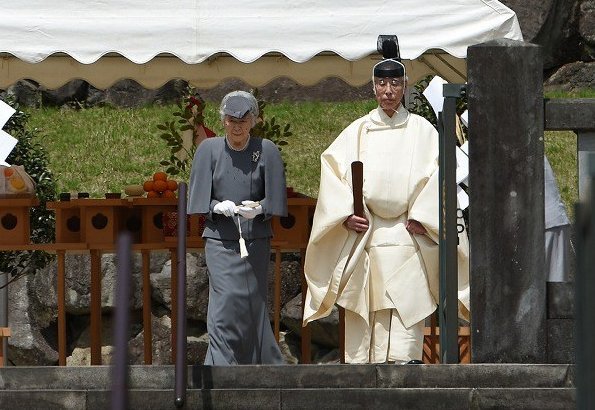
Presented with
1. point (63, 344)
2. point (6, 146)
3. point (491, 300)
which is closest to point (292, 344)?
point (63, 344)

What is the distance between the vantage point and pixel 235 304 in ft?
28.8

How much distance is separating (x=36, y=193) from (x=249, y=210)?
408cm

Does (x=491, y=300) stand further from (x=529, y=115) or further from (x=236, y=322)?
(x=236, y=322)

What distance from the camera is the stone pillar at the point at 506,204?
24.7 feet

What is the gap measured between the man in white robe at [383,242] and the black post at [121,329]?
4.87m

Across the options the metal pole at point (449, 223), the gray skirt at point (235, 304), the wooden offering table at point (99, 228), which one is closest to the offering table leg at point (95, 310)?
the wooden offering table at point (99, 228)

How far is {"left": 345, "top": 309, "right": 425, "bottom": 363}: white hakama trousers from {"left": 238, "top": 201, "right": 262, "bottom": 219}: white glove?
0.80 meters

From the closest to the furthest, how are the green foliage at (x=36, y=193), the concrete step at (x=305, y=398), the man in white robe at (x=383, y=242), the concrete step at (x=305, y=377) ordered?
the concrete step at (x=305, y=398), the concrete step at (x=305, y=377), the man in white robe at (x=383, y=242), the green foliage at (x=36, y=193)

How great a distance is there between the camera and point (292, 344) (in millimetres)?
13828

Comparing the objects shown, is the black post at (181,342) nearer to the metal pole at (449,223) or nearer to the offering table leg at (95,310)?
the metal pole at (449,223)

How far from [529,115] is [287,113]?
1132cm

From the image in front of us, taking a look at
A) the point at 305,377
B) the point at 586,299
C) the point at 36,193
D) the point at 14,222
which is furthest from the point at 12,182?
the point at 586,299

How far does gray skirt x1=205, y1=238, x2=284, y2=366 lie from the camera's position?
8750 millimetres

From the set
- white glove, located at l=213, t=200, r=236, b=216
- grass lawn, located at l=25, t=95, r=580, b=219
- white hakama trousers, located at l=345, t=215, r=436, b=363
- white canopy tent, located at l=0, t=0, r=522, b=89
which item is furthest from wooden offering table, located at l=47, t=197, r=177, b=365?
grass lawn, located at l=25, t=95, r=580, b=219
